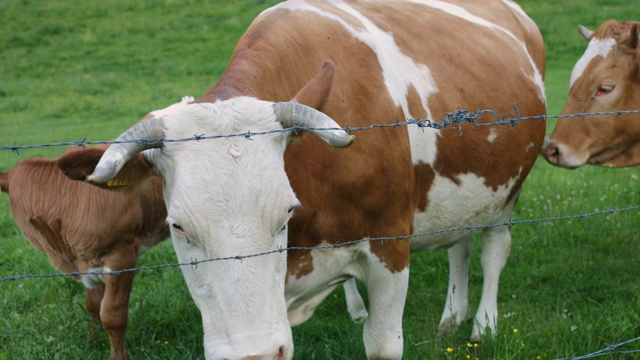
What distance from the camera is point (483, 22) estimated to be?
19.3 feet

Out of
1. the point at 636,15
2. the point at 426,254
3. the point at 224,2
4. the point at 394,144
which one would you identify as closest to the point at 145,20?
the point at 224,2

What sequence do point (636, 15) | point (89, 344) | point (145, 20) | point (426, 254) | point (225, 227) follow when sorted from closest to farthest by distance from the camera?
point (225, 227) → point (89, 344) → point (426, 254) → point (636, 15) → point (145, 20)

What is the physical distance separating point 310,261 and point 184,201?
111cm

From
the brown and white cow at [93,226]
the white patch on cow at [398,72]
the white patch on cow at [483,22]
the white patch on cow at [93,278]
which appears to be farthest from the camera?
the white patch on cow at [483,22]

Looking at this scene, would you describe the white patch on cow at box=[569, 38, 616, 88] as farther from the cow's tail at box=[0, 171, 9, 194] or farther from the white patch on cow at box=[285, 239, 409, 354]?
the cow's tail at box=[0, 171, 9, 194]

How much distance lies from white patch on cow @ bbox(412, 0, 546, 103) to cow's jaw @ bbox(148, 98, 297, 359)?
2.86 meters

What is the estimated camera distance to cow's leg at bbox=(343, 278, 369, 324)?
5.67 m

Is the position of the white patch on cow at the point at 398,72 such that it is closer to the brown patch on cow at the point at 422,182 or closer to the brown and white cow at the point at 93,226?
the brown patch on cow at the point at 422,182

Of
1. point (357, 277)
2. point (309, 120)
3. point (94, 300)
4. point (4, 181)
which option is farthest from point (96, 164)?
point (4, 181)

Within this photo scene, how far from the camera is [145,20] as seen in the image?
72.0 feet

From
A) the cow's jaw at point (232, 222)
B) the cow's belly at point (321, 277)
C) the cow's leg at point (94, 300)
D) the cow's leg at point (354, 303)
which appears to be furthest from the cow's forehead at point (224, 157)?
the cow's leg at point (354, 303)

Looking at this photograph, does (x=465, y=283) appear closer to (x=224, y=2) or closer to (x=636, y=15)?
(x=636, y=15)

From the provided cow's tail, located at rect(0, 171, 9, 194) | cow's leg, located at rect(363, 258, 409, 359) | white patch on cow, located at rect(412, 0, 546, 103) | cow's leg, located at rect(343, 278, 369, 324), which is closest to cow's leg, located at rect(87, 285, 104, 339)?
cow's tail, located at rect(0, 171, 9, 194)

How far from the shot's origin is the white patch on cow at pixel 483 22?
228 inches
